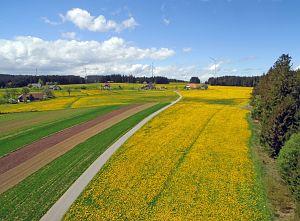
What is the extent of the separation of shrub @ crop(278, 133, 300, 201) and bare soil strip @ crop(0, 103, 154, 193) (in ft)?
70.6

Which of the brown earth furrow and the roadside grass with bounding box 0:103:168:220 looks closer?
the roadside grass with bounding box 0:103:168:220

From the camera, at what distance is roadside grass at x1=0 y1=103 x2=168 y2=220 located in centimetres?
2236

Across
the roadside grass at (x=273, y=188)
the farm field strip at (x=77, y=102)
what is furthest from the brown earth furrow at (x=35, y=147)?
the farm field strip at (x=77, y=102)

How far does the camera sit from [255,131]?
4988 centimetres

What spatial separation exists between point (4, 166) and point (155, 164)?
584 inches

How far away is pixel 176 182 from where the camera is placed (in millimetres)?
27656

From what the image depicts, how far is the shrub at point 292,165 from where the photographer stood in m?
22.2

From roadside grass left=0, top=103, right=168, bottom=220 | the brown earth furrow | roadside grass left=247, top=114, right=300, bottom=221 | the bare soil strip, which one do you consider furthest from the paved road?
roadside grass left=247, top=114, right=300, bottom=221

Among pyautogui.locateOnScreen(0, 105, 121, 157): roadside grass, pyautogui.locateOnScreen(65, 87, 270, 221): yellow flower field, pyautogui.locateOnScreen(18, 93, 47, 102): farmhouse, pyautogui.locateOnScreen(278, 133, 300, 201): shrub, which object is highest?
pyautogui.locateOnScreen(278, 133, 300, 201): shrub

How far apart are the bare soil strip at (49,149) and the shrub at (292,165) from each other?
21521 millimetres

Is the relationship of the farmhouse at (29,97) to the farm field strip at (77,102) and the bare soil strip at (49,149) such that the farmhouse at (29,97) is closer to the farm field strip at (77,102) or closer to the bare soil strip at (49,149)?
the farm field strip at (77,102)

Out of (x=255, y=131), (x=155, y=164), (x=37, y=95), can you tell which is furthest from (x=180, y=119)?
(x=37, y=95)

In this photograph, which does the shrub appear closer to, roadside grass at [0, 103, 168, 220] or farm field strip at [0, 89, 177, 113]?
roadside grass at [0, 103, 168, 220]

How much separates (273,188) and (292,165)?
10.3ft
